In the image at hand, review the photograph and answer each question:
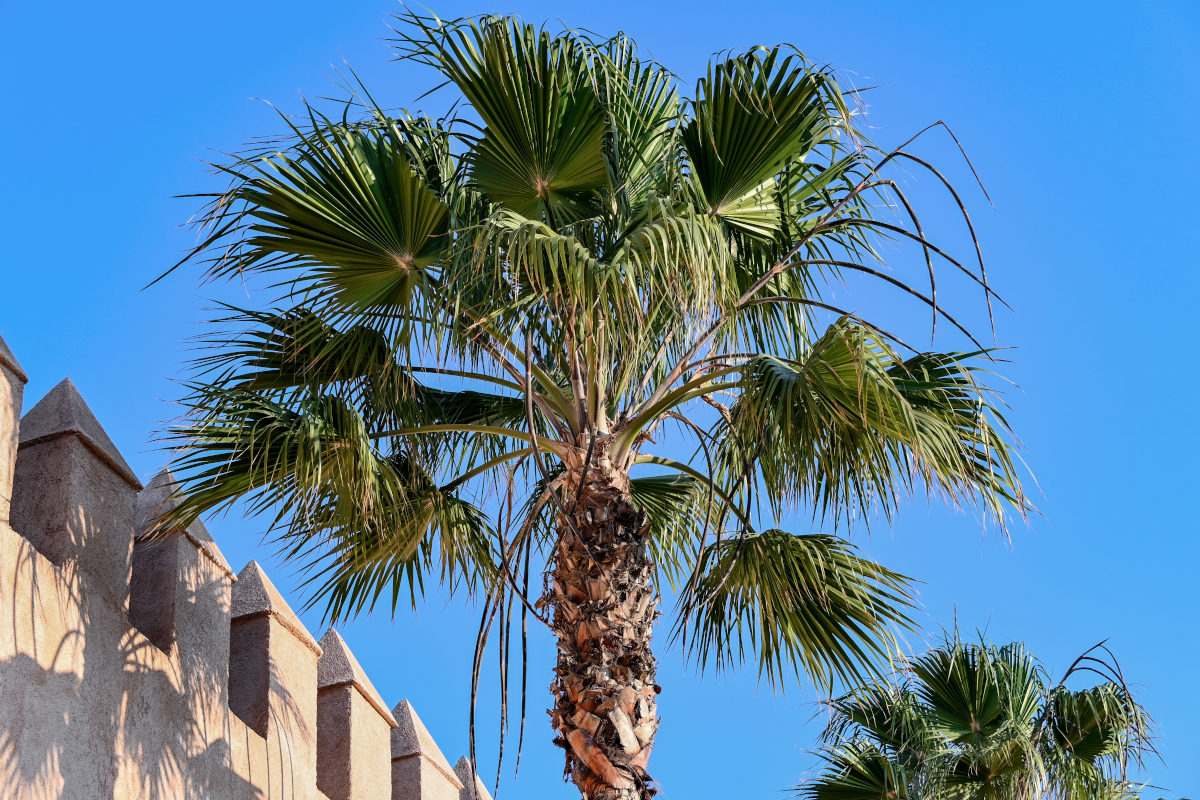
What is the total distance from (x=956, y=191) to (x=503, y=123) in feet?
7.28

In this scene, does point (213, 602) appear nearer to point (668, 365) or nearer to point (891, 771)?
point (668, 365)

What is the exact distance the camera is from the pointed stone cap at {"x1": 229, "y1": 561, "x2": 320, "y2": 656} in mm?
6637

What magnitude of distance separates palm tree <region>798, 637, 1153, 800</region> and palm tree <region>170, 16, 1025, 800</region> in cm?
235

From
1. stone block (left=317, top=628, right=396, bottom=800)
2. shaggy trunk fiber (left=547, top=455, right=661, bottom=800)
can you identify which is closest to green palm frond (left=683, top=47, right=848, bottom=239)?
shaggy trunk fiber (left=547, top=455, right=661, bottom=800)

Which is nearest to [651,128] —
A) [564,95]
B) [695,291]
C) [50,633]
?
[564,95]

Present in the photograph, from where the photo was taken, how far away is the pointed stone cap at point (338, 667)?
7340 millimetres

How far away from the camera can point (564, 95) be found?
6172mm

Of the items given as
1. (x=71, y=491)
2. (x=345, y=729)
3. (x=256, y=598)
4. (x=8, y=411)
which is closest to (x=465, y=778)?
(x=345, y=729)

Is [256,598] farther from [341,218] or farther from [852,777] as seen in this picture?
[852,777]

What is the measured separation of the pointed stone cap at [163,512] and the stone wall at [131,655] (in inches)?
0.4

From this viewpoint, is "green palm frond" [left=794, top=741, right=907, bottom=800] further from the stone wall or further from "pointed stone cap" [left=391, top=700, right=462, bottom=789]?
the stone wall

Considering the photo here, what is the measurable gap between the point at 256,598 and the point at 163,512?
2.82 feet

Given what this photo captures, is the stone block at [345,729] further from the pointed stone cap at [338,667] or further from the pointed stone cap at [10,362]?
the pointed stone cap at [10,362]

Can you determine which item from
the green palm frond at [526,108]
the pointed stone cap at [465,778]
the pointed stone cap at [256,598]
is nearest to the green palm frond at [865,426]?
the green palm frond at [526,108]
